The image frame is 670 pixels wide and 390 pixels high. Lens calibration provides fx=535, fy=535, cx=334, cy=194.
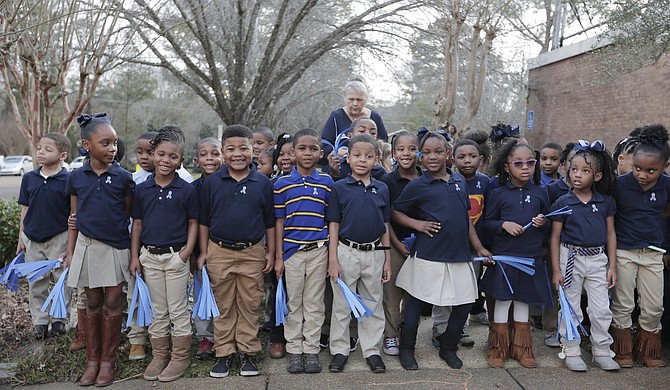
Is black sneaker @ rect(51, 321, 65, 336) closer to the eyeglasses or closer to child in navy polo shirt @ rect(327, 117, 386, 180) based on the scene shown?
child in navy polo shirt @ rect(327, 117, 386, 180)

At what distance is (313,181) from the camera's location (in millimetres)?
3900

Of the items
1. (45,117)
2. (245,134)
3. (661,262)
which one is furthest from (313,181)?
(45,117)

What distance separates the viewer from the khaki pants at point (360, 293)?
3.85m

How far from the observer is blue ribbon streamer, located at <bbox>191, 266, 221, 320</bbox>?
3715 mm

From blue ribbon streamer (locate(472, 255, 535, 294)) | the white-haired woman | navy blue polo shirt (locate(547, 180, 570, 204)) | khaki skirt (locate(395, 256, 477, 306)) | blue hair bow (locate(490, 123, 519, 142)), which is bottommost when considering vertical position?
khaki skirt (locate(395, 256, 477, 306))

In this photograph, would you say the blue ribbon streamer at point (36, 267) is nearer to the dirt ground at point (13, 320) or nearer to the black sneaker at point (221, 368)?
the dirt ground at point (13, 320)

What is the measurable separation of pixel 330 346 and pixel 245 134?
5.56ft

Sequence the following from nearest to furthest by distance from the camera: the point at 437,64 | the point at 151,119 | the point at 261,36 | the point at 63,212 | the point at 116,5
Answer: the point at 63,212 < the point at 116,5 < the point at 437,64 < the point at 261,36 < the point at 151,119

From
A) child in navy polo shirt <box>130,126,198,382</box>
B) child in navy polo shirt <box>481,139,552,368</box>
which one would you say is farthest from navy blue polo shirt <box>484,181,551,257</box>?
child in navy polo shirt <box>130,126,198,382</box>

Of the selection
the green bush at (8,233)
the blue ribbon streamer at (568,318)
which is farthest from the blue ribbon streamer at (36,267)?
the blue ribbon streamer at (568,318)

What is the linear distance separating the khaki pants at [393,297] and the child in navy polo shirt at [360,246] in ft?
0.87

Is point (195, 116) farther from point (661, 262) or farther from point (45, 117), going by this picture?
point (661, 262)

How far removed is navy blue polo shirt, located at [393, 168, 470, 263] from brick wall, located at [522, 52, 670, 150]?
5908mm

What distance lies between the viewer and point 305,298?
3955mm
